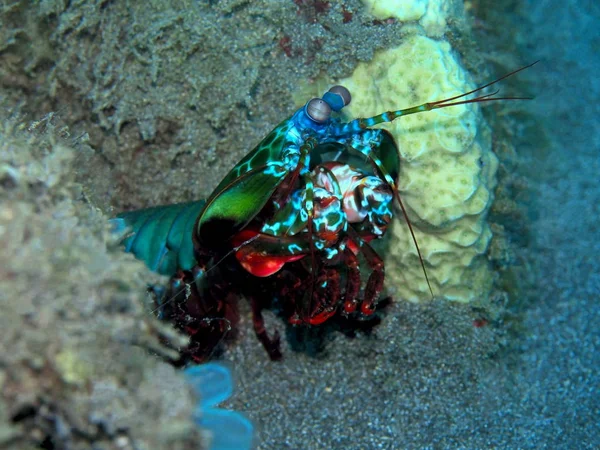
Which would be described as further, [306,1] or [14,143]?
[306,1]

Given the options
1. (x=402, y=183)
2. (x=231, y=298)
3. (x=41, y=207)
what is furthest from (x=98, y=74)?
(x=41, y=207)

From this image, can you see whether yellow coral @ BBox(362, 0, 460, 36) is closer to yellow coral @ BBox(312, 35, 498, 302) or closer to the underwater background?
the underwater background

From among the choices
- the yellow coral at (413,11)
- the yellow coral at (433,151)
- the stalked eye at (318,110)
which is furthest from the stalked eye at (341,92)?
the yellow coral at (413,11)

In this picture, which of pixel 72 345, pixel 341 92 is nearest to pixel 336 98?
pixel 341 92

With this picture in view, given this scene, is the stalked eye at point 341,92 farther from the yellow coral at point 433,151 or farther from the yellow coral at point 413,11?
the yellow coral at point 413,11

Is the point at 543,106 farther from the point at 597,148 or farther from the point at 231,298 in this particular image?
the point at 231,298

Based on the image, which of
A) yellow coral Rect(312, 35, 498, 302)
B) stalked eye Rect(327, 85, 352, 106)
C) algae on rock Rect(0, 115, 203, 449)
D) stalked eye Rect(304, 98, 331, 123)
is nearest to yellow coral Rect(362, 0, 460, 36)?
yellow coral Rect(312, 35, 498, 302)
